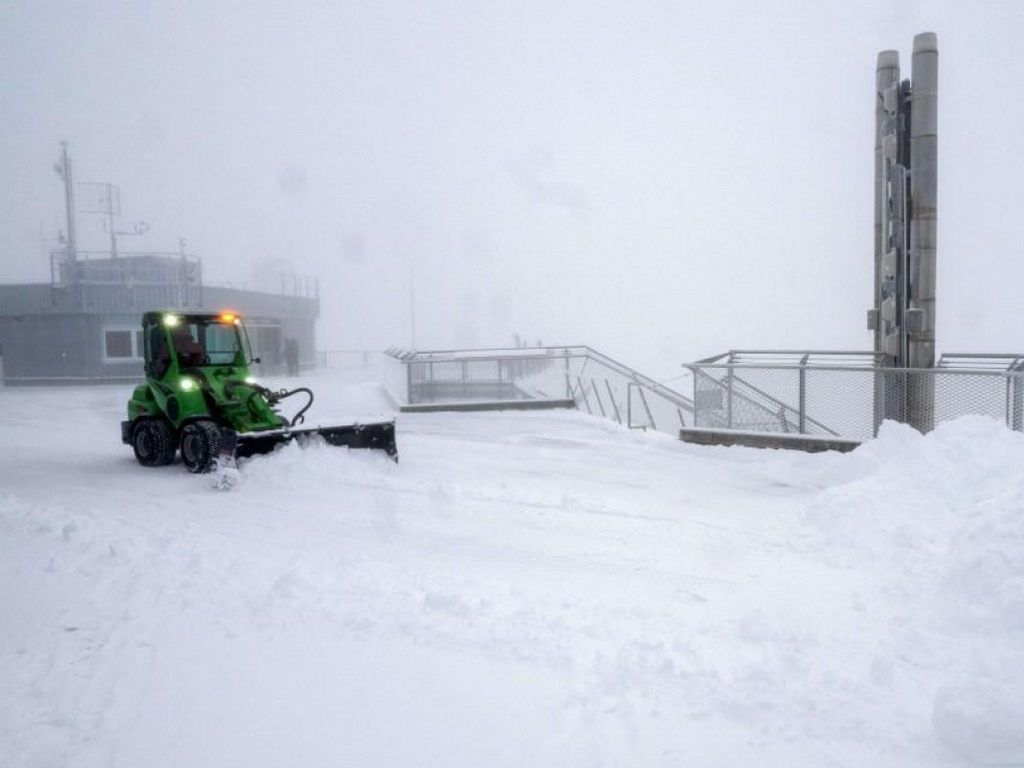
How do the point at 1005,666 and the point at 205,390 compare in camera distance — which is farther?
the point at 205,390

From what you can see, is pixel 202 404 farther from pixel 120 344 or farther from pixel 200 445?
pixel 120 344

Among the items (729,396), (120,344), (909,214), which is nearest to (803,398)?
(729,396)

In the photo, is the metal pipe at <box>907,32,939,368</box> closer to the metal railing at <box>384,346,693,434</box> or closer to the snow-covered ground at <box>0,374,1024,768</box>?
the snow-covered ground at <box>0,374,1024,768</box>

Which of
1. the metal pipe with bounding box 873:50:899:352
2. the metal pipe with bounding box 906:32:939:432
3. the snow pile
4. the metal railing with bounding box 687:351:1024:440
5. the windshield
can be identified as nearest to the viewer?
the snow pile

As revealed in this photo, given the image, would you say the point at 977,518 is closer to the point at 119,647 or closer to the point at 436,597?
the point at 436,597

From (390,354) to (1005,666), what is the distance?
19.7 metres

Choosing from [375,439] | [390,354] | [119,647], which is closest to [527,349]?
[390,354]

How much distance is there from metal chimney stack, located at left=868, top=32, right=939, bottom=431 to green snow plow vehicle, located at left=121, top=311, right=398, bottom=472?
27.2ft

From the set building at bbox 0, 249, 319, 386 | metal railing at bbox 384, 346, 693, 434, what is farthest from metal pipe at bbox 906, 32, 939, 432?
building at bbox 0, 249, 319, 386

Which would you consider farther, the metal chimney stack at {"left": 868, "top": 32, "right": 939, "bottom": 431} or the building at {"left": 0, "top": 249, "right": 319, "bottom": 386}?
the building at {"left": 0, "top": 249, "right": 319, "bottom": 386}

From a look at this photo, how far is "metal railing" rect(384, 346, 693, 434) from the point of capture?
18.5m

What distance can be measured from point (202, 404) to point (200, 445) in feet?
2.51

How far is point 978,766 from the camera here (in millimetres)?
3297

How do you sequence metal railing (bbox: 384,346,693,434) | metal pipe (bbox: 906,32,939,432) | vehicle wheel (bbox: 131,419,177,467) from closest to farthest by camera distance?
vehicle wheel (bbox: 131,419,177,467), metal pipe (bbox: 906,32,939,432), metal railing (bbox: 384,346,693,434)
